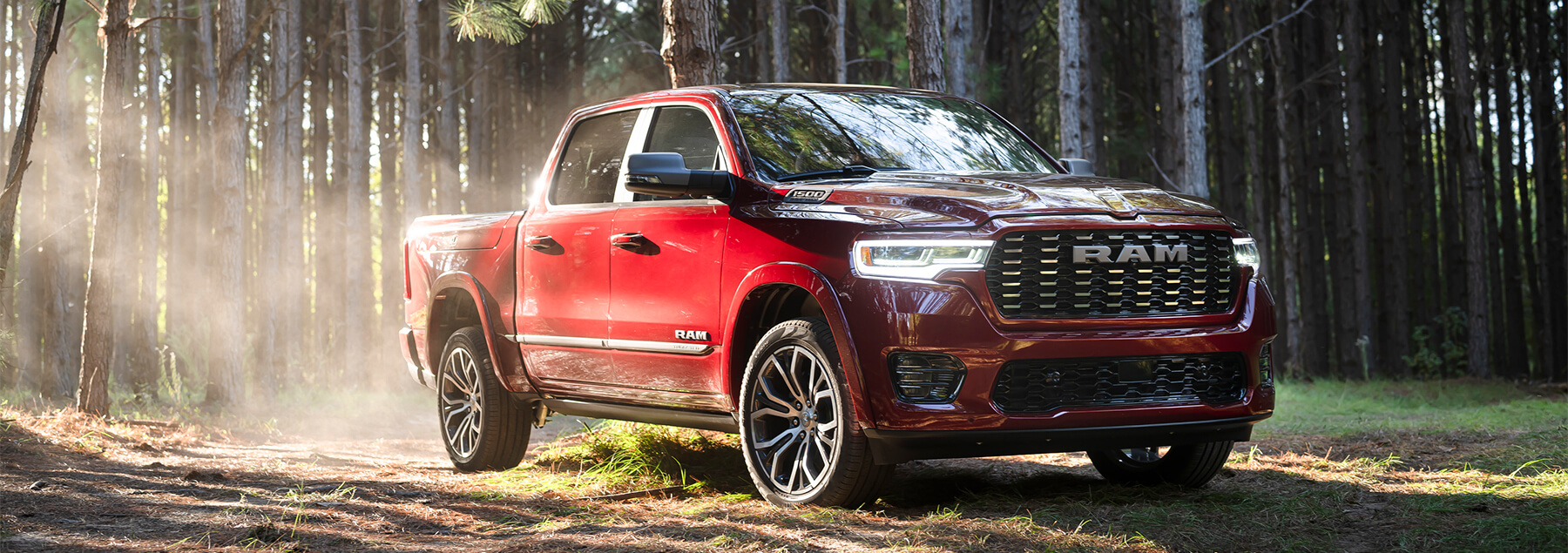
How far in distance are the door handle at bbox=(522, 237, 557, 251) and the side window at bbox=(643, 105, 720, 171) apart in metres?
0.75

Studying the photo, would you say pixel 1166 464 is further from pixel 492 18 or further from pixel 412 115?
pixel 412 115

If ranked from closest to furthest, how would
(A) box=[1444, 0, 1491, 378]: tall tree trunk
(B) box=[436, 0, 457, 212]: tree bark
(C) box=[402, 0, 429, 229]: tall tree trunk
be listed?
(C) box=[402, 0, 429, 229]: tall tree trunk
(A) box=[1444, 0, 1491, 378]: tall tree trunk
(B) box=[436, 0, 457, 212]: tree bark

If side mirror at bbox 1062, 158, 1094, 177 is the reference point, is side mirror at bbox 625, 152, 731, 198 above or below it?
below

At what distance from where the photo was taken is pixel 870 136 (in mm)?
5801

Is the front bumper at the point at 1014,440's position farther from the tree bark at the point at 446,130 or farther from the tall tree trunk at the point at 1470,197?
the tall tree trunk at the point at 1470,197

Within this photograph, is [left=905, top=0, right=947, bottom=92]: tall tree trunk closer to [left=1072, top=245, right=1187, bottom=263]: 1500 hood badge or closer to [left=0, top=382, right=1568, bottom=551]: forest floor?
[left=0, top=382, right=1568, bottom=551]: forest floor

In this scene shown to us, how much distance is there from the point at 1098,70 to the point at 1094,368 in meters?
21.9

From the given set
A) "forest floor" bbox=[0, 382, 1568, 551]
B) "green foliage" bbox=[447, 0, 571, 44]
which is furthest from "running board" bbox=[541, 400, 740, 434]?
"green foliage" bbox=[447, 0, 571, 44]

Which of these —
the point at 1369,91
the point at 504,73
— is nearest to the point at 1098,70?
the point at 1369,91

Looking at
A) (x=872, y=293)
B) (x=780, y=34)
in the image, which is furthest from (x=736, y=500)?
(x=780, y=34)

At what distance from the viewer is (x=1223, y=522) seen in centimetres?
468

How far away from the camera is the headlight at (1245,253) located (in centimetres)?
498

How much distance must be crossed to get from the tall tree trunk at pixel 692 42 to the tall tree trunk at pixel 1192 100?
8634mm

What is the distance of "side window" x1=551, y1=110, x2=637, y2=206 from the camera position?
6.36 metres
